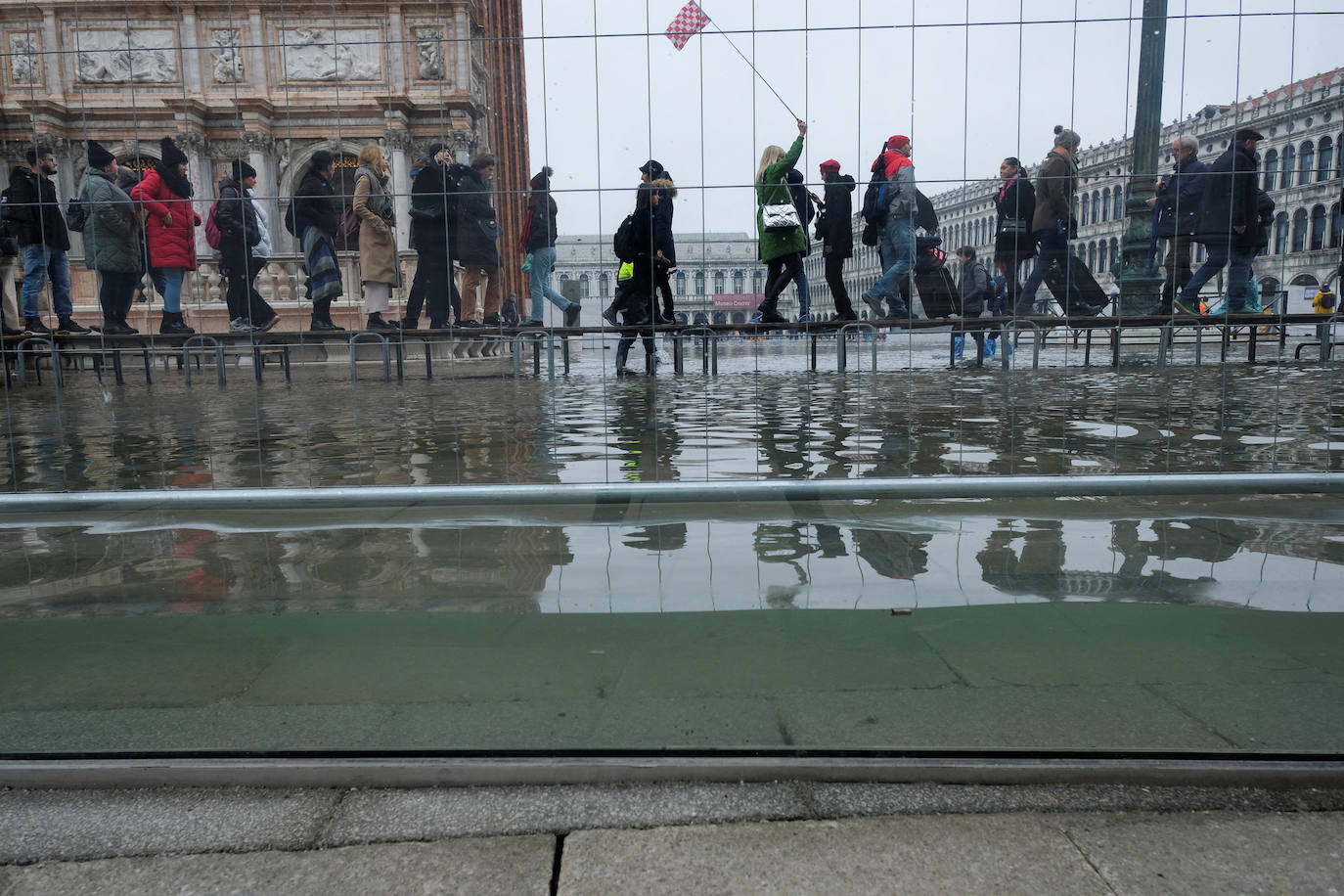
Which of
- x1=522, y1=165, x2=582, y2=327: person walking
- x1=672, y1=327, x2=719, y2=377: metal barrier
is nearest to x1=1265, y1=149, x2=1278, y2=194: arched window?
x1=672, y1=327, x2=719, y2=377: metal barrier

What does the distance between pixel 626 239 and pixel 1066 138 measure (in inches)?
95.0

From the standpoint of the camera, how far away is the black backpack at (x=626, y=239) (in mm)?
5672

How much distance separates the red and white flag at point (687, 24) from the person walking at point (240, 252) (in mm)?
2401

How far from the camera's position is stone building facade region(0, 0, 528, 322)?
556 centimetres

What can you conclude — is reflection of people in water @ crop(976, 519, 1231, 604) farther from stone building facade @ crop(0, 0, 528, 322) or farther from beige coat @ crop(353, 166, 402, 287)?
beige coat @ crop(353, 166, 402, 287)

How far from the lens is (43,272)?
19.1 feet

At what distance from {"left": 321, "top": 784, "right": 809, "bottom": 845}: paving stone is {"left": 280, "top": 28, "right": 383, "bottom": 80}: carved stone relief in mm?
4292

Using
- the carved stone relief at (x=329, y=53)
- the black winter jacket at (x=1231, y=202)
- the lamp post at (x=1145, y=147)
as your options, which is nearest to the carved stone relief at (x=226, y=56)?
the carved stone relief at (x=329, y=53)

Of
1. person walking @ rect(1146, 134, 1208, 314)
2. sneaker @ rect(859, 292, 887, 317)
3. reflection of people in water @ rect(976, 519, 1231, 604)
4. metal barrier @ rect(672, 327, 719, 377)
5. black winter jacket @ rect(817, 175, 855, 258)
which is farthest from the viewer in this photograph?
metal barrier @ rect(672, 327, 719, 377)

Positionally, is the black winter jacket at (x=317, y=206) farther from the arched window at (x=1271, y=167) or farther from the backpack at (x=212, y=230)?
the arched window at (x=1271, y=167)

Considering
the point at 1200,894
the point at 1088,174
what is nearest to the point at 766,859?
the point at 1200,894

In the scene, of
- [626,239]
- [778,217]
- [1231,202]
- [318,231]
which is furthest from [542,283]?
[1231,202]

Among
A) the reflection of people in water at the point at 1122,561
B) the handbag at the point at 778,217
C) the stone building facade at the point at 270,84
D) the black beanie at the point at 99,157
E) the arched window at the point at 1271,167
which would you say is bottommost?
the reflection of people in water at the point at 1122,561

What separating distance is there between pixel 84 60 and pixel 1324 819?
21.1 feet
